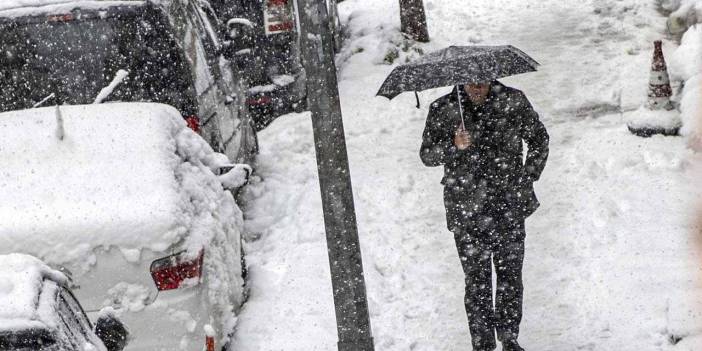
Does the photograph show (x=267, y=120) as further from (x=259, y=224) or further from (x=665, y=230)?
(x=665, y=230)

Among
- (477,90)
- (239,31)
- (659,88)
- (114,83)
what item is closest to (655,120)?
(659,88)

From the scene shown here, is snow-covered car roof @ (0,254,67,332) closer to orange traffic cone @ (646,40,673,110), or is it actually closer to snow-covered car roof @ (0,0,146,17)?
snow-covered car roof @ (0,0,146,17)

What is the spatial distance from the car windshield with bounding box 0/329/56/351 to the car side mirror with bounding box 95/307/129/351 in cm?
38

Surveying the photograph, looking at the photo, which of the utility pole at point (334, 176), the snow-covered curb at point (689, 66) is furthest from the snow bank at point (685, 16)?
the utility pole at point (334, 176)

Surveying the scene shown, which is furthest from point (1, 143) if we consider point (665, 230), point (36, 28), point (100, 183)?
point (665, 230)

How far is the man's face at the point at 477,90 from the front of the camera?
567 centimetres

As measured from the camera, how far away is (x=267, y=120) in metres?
11.3

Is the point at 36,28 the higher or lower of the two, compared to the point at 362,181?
higher

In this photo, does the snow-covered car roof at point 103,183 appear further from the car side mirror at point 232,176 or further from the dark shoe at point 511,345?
A: the dark shoe at point 511,345

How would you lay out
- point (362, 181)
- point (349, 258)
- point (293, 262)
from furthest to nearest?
point (362, 181), point (293, 262), point (349, 258)

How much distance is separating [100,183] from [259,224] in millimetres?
Result: 3149

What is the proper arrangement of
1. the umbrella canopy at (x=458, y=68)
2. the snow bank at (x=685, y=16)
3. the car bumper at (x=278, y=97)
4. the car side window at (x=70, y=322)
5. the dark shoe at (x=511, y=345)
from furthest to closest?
1. the snow bank at (x=685, y=16)
2. the car bumper at (x=278, y=97)
3. the dark shoe at (x=511, y=345)
4. the umbrella canopy at (x=458, y=68)
5. the car side window at (x=70, y=322)

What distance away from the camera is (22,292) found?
3.75 meters

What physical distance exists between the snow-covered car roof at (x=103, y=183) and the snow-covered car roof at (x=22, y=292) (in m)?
1.17
